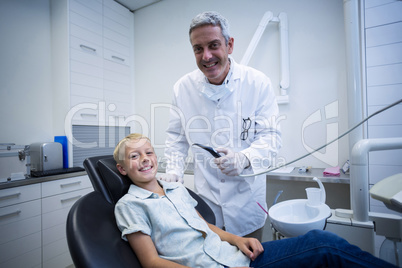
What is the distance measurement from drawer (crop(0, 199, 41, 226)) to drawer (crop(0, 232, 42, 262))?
158 mm

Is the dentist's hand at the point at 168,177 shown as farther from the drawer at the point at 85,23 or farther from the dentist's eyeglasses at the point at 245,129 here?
the drawer at the point at 85,23

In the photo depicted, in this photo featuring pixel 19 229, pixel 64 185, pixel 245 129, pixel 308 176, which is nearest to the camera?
pixel 245 129

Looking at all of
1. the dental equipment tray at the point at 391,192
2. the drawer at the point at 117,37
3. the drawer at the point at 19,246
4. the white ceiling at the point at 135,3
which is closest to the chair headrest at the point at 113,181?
the dental equipment tray at the point at 391,192

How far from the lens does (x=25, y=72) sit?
227 cm

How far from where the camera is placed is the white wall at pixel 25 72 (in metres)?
2.14

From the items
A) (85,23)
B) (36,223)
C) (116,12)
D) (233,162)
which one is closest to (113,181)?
(233,162)

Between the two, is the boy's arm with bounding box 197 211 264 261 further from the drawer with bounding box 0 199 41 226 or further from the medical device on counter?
the drawer with bounding box 0 199 41 226

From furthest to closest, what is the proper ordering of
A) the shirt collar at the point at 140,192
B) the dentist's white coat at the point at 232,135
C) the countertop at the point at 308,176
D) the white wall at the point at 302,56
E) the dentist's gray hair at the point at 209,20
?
1. the white wall at the point at 302,56
2. the countertop at the point at 308,176
3. the dentist's white coat at the point at 232,135
4. the dentist's gray hair at the point at 209,20
5. the shirt collar at the point at 140,192

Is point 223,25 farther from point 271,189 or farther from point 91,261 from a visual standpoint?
point 271,189

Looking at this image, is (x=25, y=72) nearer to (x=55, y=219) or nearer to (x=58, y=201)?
(x=58, y=201)

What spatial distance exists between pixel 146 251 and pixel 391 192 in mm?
716

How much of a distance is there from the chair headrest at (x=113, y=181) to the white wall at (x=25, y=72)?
176 cm

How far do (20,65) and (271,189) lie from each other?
8.82ft

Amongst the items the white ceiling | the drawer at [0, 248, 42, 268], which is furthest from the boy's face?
the white ceiling
